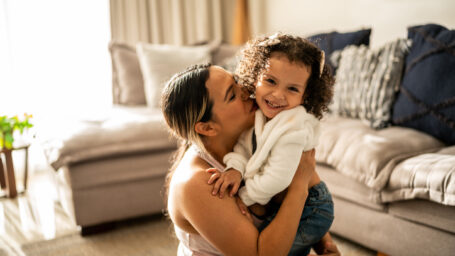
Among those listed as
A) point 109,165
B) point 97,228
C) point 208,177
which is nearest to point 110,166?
point 109,165

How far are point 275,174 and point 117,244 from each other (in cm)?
138

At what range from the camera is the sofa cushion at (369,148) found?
5.52 feet

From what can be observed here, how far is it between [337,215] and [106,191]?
130 centimetres

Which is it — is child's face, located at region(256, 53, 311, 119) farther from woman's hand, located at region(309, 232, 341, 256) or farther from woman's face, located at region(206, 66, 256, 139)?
woman's hand, located at region(309, 232, 341, 256)

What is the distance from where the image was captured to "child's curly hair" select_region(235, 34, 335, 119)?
118 cm

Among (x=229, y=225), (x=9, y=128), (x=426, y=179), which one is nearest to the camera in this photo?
(x=229, y=225)

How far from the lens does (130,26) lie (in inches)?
162

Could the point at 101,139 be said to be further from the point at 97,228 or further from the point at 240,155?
the point at 240,155

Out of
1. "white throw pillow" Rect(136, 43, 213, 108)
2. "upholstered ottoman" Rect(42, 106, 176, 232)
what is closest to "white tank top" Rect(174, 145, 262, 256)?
"upholstered ottoman" Rect(42, 106, 176, 232)

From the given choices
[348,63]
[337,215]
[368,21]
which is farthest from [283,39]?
[368,21]

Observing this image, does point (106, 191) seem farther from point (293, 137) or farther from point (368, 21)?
point (368, 21)

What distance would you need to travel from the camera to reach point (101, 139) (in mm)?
2160

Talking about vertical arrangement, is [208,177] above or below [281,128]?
below

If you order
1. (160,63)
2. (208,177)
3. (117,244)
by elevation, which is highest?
(160,63)
